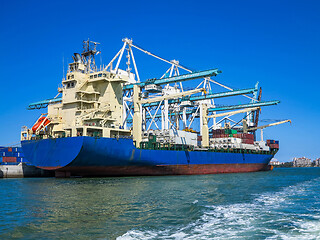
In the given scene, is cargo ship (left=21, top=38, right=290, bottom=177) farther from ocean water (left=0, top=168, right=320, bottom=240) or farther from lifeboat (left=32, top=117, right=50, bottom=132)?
ocean water (left=0, top=168, right=320, bottom=240)

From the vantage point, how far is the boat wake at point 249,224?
8.45 metres

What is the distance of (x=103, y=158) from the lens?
28422 millimetres

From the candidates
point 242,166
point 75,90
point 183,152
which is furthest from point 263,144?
point 75,90

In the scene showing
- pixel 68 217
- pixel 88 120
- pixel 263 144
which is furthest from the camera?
pixel 263 144

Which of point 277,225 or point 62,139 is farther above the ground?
point 62,139

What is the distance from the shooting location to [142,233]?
8688 mm

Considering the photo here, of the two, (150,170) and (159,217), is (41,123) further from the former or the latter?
(159,217)

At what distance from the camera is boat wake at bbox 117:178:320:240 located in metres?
8.45

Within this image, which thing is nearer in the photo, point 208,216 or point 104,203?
point 208,216

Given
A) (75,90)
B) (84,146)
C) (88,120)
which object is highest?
(75,90)

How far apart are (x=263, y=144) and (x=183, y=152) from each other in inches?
954

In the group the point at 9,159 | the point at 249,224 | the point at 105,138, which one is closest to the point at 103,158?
the point at 105,138

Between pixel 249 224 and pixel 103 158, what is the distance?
66.5ft

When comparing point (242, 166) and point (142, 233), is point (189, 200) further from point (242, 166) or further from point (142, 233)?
point (242, 166)
